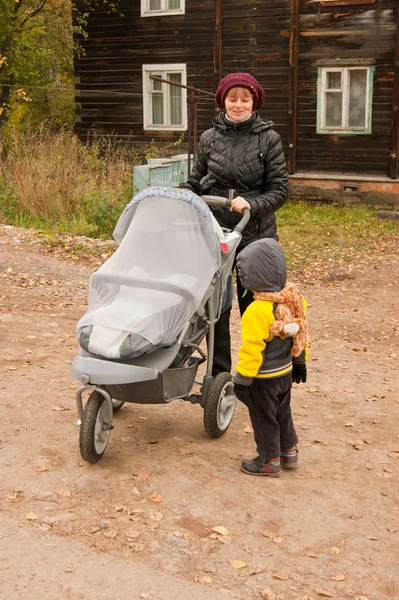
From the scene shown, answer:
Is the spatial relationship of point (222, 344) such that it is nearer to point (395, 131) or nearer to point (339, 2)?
point (395, 131)

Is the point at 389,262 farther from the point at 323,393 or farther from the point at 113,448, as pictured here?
the point at 113,448

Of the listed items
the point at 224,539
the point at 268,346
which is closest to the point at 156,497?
the point at 224,539

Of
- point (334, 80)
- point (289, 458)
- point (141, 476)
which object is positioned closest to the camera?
point (141, 476)

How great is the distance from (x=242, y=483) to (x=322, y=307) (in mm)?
5231

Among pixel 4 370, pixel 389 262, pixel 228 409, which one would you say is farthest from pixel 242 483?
pixel 389 262

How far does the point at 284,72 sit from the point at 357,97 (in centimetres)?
187

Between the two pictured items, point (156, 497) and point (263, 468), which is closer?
point (156, 497)

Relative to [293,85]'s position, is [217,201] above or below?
below

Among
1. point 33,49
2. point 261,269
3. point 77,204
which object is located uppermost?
point 33,49

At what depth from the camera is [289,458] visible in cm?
439

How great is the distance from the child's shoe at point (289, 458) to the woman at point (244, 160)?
982 millimetres

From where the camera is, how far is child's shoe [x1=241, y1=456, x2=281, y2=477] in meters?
4.26

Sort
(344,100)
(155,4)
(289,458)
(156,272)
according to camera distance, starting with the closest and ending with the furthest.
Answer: (156,272) < (289,458) < (344,100) < (155,4)

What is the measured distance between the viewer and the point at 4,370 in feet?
19.0
